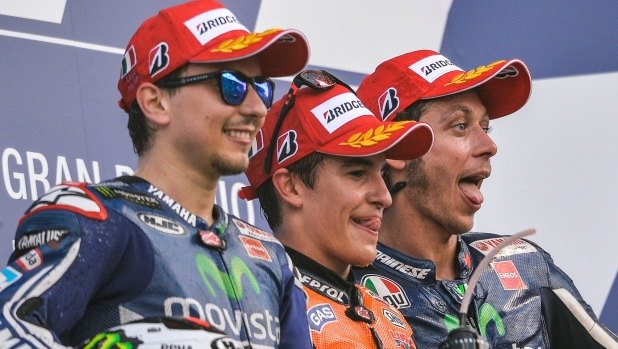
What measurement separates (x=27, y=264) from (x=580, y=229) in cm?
308

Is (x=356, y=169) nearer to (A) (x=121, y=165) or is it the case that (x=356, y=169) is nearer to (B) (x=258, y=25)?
(A) (x=121, y=165)

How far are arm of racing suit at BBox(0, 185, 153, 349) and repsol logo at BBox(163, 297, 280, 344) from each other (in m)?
0.09

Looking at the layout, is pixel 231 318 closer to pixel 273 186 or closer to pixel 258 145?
pixel 273 186

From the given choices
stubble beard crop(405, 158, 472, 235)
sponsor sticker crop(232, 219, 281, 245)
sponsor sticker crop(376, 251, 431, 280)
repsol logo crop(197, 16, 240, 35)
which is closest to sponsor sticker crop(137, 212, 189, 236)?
sponsor sticker crop(232, 219, 281, 245)

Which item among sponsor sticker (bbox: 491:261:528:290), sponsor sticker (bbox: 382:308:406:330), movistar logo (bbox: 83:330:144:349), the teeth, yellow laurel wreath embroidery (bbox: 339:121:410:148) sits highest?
the teeth

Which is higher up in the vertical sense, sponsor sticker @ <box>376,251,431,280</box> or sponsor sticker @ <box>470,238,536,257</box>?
sponsor sticker @ <box>376,251,431,280</box>

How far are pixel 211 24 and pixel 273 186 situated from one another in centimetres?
75

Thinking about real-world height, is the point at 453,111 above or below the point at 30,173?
above

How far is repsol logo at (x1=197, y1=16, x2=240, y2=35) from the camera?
8.10ft

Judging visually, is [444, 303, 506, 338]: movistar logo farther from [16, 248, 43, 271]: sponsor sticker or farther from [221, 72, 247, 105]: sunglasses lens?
[16, 248, 43, 271]: sponsor sticker

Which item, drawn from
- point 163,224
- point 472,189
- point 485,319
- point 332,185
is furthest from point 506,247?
point 163,224

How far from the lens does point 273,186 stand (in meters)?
3.13

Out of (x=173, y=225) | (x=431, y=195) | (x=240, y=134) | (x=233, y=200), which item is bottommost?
(x=233, y=200)

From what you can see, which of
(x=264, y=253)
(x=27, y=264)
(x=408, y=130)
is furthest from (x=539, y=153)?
(x=27, y=264)
